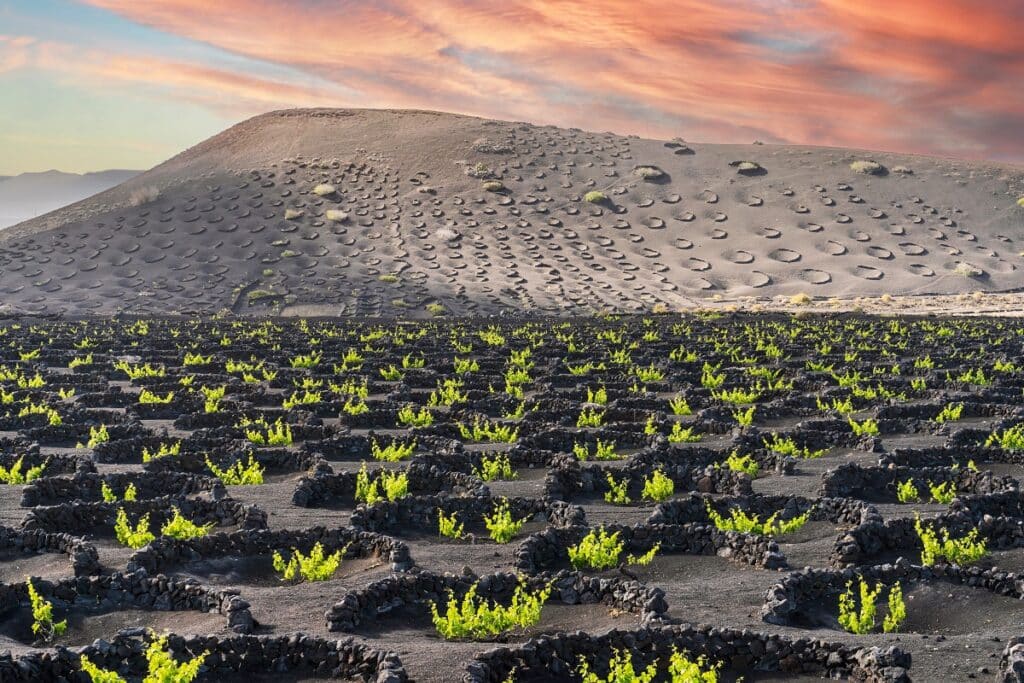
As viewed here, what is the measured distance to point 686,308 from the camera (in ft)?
190

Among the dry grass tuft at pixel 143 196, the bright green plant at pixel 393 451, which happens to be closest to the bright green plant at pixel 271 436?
the bright green plant at pixel 393 451

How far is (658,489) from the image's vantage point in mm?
12672

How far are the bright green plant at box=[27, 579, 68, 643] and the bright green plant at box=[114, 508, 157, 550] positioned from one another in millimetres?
2026

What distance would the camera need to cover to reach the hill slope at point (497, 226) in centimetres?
6266

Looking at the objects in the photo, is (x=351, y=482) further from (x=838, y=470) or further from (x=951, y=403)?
(x=951, y=403)

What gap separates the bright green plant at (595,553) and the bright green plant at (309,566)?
211 centimetres

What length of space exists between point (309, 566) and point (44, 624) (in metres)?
2.16

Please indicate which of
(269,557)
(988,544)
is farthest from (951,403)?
(269,557)

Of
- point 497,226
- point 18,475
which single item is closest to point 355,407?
point 18,475

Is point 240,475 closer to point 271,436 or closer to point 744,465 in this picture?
point 271,436

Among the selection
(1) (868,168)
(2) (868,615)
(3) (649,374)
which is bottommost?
(2) (868,615)

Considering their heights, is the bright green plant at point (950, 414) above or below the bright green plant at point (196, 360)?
above

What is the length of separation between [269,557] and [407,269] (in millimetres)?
56468

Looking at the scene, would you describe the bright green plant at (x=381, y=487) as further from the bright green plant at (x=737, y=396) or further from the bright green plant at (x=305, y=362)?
the bright green plant at (x=305, y=362)
